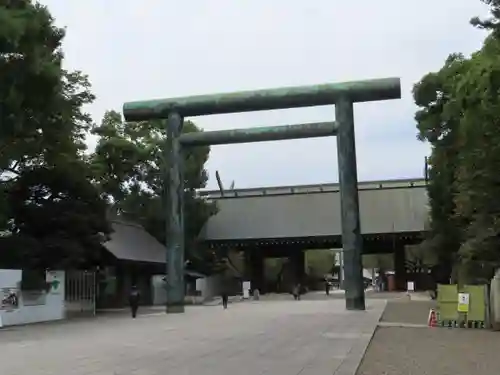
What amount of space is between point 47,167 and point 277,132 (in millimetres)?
10452

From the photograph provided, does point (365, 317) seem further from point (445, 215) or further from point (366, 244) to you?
point (366, 244)

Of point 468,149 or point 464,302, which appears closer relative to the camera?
→ point 464,302

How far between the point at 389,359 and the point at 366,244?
5496cm

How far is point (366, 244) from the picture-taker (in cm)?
6788

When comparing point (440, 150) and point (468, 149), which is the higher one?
point (440, 150)

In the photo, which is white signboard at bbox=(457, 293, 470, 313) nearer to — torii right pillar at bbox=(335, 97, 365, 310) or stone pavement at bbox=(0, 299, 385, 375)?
stone pavement at bbox=(0, 299, 385, 375)

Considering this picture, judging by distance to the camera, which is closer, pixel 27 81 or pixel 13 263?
pixel 27 81

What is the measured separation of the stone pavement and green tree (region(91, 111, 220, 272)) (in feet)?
67.6

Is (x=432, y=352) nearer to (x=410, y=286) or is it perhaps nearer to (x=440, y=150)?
(x=440, y=150)

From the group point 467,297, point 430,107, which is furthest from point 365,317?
point 430,107

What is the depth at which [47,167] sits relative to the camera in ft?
102

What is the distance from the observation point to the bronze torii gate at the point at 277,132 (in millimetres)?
31344

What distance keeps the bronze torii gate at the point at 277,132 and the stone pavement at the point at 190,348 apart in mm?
7631

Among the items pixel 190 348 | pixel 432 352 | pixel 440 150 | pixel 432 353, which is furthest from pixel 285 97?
pixel 432 353
